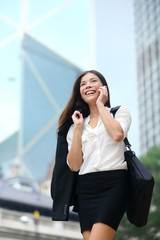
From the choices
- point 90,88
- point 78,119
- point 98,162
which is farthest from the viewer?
point 90,88

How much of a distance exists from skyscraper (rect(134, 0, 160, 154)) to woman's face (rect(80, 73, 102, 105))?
63.8 metres

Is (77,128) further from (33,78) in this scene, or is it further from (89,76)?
(33,78)

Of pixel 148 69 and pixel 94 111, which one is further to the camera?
pixel 148 69

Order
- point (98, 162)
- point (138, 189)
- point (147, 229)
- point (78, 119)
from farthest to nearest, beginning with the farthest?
point (147, 229), point (78, 119), point (98, 162), point (138, 189)

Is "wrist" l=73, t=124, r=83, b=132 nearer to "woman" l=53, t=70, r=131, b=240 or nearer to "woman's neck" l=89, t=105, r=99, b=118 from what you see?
"woman" l=53, t=70, r=131, b=240

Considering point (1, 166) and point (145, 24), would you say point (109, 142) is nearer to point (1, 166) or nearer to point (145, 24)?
point (1, 166)

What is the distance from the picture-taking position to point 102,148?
2.90 m

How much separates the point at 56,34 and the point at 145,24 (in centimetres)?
1511

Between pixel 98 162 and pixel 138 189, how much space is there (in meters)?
0.29

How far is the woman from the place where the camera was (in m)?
2.71

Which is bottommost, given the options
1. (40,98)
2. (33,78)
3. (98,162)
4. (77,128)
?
(40,98)

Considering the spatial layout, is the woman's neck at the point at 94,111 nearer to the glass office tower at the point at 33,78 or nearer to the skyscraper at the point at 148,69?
the glass office tower at the point at 33,78

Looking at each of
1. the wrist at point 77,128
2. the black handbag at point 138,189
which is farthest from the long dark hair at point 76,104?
the black handbag at point 138,189

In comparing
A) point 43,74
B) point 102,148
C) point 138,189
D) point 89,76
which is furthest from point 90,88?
point 43,74
